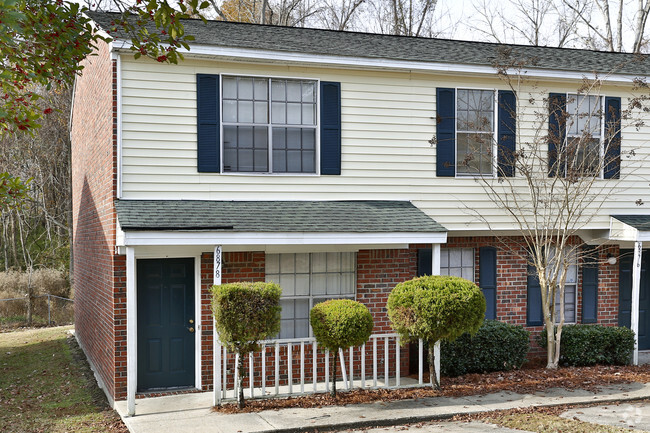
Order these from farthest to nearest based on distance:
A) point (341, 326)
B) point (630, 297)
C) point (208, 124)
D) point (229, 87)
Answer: point (630, 297) → point (229, 87) → point (208, 124) → point (341, 326)

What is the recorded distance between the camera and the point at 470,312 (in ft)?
30.4

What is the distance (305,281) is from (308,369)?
1.40 metres

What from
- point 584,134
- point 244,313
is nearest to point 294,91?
point 244,313

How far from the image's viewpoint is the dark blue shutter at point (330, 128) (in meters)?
10.8

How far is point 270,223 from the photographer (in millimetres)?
9648

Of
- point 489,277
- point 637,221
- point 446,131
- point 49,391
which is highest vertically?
point 446,131

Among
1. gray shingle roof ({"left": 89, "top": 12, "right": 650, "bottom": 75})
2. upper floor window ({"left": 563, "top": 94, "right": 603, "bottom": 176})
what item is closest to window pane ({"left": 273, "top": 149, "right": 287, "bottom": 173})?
gray shingle roof ({"left": 89, "top": 12, "right": 650, "bottom": 75})

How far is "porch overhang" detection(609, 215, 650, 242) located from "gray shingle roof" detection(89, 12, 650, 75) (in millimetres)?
2656

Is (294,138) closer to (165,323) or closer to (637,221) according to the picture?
(165,323)

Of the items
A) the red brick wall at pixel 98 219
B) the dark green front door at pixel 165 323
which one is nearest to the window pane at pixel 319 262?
the dark green front door at pixel 165 323

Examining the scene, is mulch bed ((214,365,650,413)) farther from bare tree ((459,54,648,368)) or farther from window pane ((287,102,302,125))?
window pane ((287,102,302,125))

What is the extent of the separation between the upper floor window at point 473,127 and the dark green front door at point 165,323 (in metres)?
5.04

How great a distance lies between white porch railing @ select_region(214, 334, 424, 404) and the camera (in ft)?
31.8

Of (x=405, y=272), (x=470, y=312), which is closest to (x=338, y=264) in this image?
(x=405, y=272)
